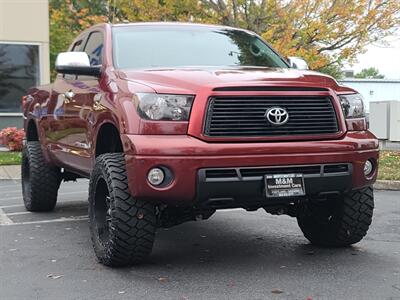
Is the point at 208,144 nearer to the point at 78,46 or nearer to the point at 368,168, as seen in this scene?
the point at 368,168

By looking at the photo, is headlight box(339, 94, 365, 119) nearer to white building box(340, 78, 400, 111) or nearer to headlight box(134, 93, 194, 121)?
headlight box(134, 93, 194, 121)

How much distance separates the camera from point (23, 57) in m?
16.1

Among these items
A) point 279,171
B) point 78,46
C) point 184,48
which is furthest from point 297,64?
point 78,46

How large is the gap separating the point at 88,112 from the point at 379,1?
1329 cm

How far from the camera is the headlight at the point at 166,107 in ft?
14.0

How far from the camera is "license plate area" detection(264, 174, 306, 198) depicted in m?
4.36

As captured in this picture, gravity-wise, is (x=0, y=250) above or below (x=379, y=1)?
below

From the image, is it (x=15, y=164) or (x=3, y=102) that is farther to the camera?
(x=3, y=102)

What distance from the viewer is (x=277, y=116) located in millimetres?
4438

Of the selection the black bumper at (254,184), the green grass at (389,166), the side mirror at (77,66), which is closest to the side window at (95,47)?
the side mirror at (77,66)

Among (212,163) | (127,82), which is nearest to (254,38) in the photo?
(127,82)

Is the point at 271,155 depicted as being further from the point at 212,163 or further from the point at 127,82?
the point at 127,82

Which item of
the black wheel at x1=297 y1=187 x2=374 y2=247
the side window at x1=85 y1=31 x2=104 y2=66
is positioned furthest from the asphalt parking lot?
the side window at x1=85 y1=31 x2=104 y2=66

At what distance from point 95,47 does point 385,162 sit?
7446 millimetres
